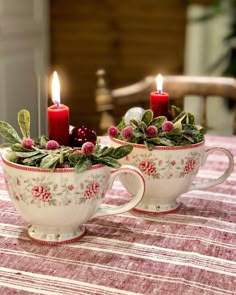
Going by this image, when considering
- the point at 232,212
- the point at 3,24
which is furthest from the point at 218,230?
the point at 3,24

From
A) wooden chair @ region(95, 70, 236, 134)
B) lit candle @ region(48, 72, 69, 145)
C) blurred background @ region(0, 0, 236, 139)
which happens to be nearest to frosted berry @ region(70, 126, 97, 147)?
lit candle @ region(48, 72, 69, 145)

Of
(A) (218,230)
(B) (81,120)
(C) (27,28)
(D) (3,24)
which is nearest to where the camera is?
(A) (218,230)

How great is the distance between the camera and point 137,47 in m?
3.20

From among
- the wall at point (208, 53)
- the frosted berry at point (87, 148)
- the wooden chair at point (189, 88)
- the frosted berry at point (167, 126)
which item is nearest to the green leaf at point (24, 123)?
the frosted berry at point (87, 148)

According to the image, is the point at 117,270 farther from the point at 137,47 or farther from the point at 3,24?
the point at 137,47

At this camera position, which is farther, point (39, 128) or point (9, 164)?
point (39, 128)

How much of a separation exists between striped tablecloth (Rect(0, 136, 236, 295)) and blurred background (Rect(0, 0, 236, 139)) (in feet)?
6.72

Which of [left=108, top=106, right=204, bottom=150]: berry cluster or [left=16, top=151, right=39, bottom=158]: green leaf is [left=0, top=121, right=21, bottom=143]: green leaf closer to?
[left=16, top=151, right=39, bottom=158]: green leaf

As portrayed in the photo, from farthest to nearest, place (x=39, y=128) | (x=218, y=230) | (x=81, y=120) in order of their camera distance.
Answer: (x=81, y=120), (x=39, y=128), (x=218, y=230)

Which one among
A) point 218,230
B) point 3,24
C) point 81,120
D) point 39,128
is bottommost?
point 81,120

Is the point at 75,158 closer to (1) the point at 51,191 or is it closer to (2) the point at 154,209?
(1) the point at 51,191

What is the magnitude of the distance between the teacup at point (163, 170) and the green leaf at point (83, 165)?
149mm

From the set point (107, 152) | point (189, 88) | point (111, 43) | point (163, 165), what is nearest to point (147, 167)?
point (163, 165)

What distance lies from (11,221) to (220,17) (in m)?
2.40
